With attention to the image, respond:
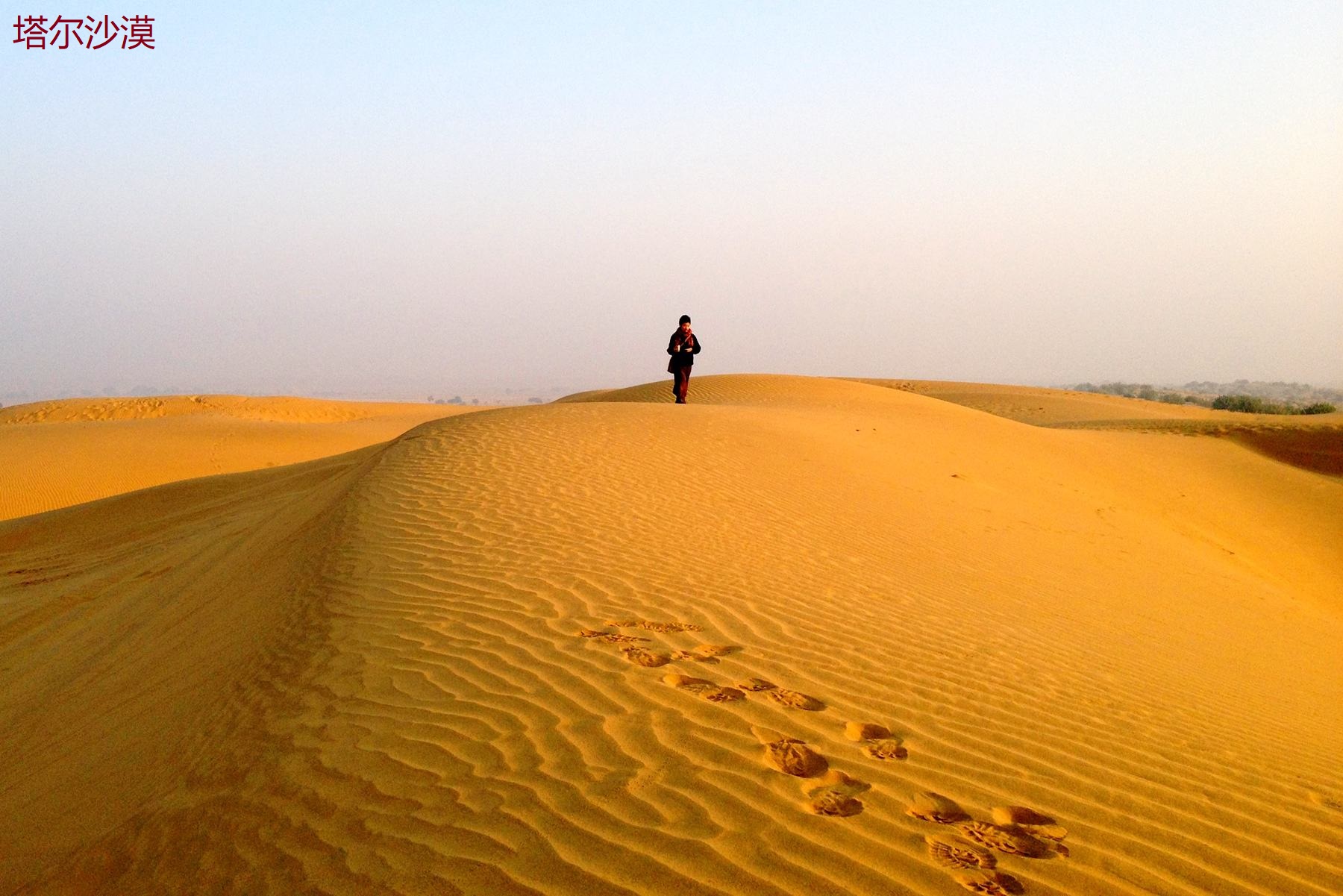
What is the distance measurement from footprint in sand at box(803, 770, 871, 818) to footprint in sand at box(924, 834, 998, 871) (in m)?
0.27

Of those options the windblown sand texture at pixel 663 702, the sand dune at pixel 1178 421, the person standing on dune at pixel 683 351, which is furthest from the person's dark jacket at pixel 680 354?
the sand dune at pixel 1178 421

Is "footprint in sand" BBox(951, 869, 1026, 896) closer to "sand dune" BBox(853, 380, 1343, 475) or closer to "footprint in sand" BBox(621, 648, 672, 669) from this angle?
"footprint in sand" BBox(621, 648, 672, 669)

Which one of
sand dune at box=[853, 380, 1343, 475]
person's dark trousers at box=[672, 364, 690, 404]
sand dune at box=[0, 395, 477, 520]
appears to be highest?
person's dark trousers at box=[672, 364, 690, 404]

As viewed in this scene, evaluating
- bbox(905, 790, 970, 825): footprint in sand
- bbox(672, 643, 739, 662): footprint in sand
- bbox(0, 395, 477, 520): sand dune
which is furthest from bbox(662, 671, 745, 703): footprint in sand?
bbox(0, 395, 477, 520): sand dune

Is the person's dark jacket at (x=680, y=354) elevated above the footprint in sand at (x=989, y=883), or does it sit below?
above

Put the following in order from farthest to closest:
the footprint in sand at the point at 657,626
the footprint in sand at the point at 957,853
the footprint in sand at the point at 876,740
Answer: the footprint in sand at the point at 657,626 < the footprint in sand at the point at 876,740 < the footprint in sand at the point at 957,853

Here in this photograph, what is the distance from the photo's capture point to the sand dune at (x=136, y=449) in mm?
18297

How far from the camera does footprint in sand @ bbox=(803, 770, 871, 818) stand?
9.36 feet

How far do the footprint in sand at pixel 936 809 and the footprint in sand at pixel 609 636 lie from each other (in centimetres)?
189

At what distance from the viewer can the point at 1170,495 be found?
1426 centimetres

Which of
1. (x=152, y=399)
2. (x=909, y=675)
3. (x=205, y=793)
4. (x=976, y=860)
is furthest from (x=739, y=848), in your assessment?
(x=152, y=399)

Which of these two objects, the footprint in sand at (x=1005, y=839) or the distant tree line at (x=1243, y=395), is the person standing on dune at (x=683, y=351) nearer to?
the footprint in sand at (x=1005, y=839)

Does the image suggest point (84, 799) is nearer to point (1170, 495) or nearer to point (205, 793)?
point (205, 793)

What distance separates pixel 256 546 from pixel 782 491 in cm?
577
